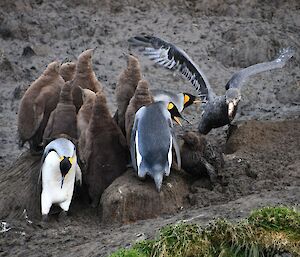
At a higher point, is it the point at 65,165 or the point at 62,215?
the point at 65,165

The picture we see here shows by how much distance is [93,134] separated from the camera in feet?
29.2

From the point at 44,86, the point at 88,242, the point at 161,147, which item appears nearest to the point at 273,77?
the point at 44,86

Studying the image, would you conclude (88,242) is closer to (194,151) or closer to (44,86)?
(194,151)

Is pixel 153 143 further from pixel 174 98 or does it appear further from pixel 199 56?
pixel 199 56

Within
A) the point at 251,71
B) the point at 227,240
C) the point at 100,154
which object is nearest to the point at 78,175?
the point at 100,154

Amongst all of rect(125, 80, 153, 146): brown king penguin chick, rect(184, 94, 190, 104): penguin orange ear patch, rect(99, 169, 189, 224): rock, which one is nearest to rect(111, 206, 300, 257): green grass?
rect(99, 169, 189, 224): rock

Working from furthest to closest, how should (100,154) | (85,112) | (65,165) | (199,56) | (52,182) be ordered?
1. (199,56)
2. (85,112)
3. (100,154)
4. (52,182)
5. (65,165)

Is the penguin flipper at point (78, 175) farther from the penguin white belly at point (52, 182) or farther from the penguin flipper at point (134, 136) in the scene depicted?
the penguin flipper at point (134, 136)

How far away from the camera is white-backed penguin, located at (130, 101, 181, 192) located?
8.34 meters

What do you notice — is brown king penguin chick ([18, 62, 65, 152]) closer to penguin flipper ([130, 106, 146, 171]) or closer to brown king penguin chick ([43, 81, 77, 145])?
brown king penguin chick ([43, 81, 77, 145])

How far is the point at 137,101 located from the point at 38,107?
128 centimetres

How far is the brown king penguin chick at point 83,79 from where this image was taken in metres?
9.84

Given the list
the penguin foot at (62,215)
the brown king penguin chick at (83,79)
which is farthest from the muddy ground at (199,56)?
the brown king penguin chick at (83,79)

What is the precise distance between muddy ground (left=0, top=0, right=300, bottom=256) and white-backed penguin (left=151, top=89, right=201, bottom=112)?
0.38 metres
